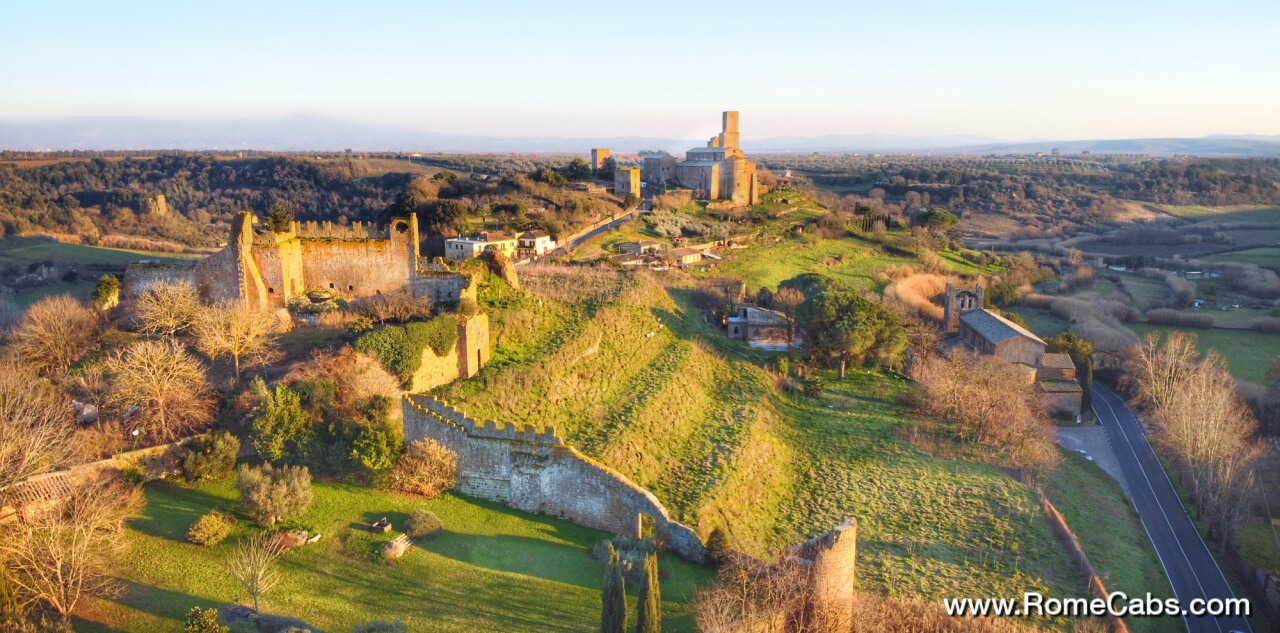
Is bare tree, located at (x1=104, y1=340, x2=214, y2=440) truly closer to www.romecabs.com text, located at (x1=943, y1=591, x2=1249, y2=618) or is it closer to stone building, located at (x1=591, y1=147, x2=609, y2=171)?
www.romecabs.com text, located at (x1=943, y1=591, x2=1249, y2=618)

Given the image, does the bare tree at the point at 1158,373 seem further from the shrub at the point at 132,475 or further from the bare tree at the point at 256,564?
the shrub at the point at 132,475

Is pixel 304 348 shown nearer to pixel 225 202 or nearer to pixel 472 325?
pixel 472 325

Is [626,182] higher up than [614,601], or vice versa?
[626,182]

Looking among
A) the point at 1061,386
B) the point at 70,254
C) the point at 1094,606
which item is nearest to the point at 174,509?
the point at 1094,606

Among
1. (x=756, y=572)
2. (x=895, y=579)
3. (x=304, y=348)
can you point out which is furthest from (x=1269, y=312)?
(x=304, y=348)

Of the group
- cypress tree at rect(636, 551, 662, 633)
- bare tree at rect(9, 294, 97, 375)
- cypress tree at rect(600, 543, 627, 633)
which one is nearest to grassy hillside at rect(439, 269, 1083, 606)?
cypress tree at rect(636, 551, 662, 633)

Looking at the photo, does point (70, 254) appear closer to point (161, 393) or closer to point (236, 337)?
point (236, 337)
